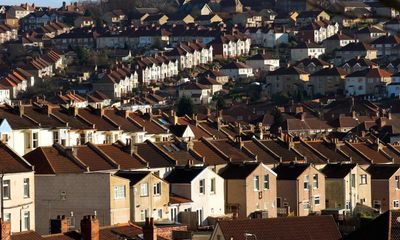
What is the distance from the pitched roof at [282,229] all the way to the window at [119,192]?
10.8m

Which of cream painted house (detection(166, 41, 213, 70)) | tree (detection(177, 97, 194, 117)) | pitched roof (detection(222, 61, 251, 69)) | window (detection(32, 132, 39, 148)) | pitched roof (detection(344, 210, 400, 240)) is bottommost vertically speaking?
pitched roof (detection(344, 210, 400, 240))

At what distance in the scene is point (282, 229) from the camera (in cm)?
2844

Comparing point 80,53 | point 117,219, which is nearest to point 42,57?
point 80,53

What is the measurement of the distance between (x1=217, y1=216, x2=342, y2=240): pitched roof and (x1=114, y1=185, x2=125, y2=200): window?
10.8 m

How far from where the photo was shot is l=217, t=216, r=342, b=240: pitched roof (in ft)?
91.7

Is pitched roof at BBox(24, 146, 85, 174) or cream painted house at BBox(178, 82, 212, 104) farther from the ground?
cream painted house at BBox(178, 82, 212, 104)

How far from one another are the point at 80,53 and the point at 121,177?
104896 millimetres

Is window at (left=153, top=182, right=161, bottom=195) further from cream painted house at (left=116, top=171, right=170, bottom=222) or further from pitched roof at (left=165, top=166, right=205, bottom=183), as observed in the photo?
pitched roof at (left=165, top=166, right=205, bottom=183)

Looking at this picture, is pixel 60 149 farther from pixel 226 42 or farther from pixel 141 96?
pixel 226 42

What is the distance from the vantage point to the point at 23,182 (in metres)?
36.5

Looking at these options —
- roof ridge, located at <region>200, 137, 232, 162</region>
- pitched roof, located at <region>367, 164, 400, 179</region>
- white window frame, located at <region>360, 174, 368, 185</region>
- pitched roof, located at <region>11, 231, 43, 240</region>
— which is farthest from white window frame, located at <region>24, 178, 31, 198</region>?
pitched roof, located at <region>367, 164, 400, 179</region>

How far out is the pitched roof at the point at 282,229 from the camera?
1101 inches

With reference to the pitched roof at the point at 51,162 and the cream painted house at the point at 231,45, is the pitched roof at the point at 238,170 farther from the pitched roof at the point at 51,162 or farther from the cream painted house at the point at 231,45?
the cream painted house at the point at 231,45

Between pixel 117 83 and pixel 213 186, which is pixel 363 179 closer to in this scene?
pixel 213 186
